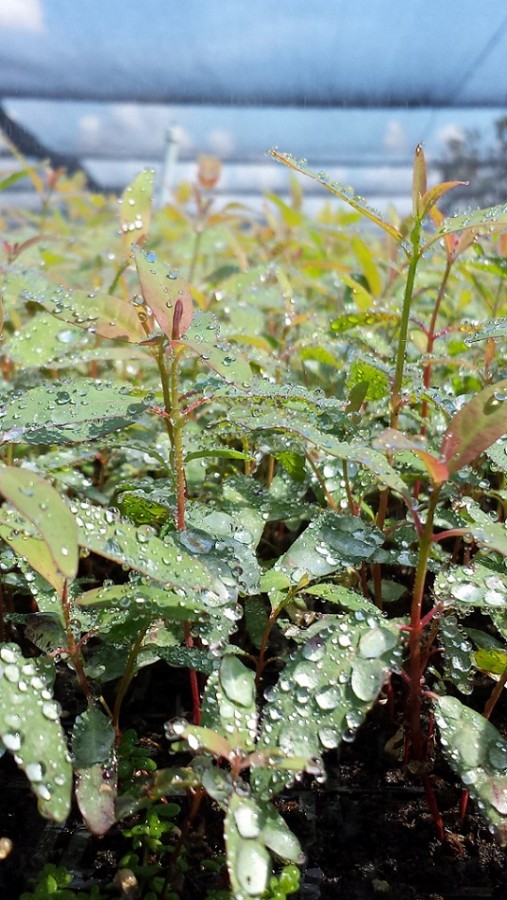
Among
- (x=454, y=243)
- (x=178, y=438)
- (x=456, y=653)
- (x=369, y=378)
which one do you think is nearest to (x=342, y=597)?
(x=456, y=653)

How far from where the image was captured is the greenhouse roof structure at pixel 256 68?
23.8 feet

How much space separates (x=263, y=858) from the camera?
60cm

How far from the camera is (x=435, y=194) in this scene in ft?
2.89

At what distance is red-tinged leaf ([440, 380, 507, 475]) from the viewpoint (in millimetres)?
696

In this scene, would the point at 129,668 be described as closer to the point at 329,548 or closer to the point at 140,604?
the point at 140,604

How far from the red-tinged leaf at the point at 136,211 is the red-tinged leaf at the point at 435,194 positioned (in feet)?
1.56

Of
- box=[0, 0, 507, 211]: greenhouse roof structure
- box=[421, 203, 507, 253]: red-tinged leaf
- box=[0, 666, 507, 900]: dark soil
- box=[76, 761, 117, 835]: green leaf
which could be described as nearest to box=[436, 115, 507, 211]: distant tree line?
box=[0, 0, 507, 211]: greenhouse roof structure

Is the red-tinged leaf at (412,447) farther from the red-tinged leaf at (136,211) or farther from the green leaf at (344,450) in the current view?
the red-tinged leaf at (136,211)

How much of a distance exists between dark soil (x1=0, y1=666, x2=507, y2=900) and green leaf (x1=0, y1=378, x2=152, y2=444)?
45 cm

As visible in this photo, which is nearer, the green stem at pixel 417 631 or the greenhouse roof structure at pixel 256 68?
the green stem at pixel 417 631

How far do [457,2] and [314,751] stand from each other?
8.00m

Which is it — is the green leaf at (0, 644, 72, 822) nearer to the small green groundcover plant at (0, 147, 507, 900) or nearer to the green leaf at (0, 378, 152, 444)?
the small green groundcover plant at (0, 147, 507, 900)

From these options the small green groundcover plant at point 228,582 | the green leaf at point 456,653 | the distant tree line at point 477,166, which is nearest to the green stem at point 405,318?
the small green groundcover plant at point 228,582

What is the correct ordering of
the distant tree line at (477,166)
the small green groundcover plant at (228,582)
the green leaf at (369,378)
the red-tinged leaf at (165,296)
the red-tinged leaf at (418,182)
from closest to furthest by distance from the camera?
the small green groundcover plant at (228,582) → the red-tinged leaf at (165,296) → the red-tinged leaf at (418,182) → the green leaf at (369,378) → the distant tree line at (477,166)
